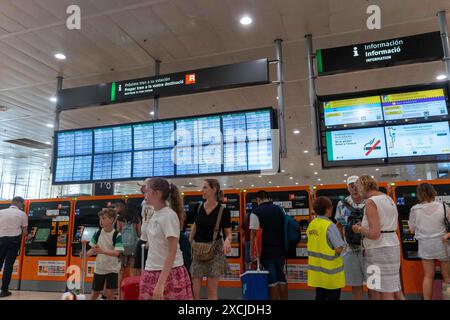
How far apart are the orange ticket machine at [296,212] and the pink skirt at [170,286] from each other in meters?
3.37

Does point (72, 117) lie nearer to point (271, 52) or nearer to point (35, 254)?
point (35, 254)

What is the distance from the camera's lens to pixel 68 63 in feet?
21.7

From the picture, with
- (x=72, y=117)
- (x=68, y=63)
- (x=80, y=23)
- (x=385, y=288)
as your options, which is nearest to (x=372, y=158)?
(x=385, y=288)

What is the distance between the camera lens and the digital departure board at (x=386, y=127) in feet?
14.1

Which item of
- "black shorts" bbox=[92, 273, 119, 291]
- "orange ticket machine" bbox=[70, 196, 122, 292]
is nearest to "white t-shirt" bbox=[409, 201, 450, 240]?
"black shorts" bbox=[92, 273, 119, 291]

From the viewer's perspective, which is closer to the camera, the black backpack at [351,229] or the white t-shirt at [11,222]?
the black backpack at [351,229]

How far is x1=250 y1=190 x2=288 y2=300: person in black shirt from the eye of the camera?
4.29m

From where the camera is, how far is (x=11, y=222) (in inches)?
248

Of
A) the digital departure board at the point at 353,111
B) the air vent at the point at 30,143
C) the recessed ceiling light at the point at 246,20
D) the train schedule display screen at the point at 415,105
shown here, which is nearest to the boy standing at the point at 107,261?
the digital departure board at the point at 353,111

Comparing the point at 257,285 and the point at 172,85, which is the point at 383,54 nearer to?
the point at 172,85

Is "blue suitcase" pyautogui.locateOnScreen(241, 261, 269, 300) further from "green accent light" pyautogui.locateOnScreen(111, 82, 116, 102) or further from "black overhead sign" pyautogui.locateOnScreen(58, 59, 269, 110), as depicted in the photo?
"green accent light" pyautogui.locateOnScreen(111, 82, 116, 102)

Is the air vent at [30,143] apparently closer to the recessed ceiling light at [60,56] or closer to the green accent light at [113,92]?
the recessed ceiling light at [60,56]

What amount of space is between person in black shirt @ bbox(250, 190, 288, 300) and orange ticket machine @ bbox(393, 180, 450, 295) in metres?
2.12
